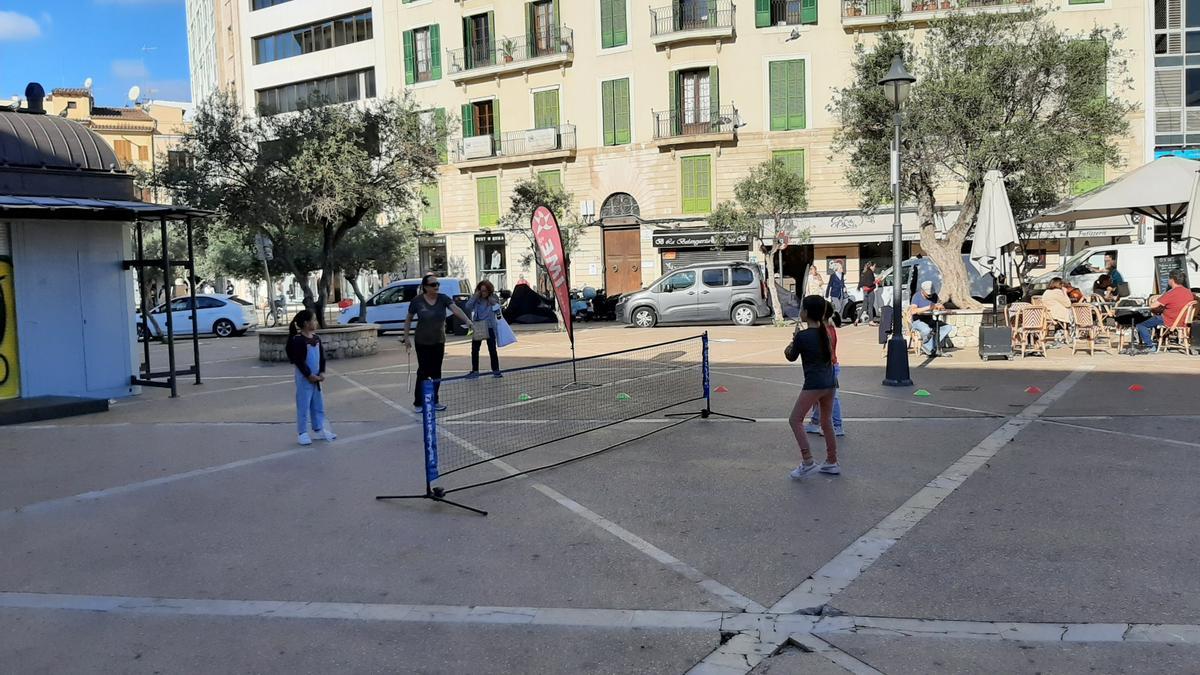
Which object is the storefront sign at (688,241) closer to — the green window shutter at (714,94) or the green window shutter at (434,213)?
the green window shutter at (714,94)

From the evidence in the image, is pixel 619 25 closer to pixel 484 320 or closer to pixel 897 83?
pixel 484 320

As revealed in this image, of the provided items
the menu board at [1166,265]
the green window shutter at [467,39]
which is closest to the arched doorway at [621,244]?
the green window shutter at [467,39]

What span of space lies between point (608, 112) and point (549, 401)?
83.6ft

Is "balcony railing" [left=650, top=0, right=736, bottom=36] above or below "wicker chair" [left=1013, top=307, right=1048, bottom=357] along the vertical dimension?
above

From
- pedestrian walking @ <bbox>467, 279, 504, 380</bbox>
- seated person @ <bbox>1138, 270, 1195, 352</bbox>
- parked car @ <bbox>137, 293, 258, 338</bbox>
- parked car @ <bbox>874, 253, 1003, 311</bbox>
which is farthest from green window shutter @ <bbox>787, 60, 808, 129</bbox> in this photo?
pedestrian walking @ <bbox>467, 279, 504, 380</bbox>

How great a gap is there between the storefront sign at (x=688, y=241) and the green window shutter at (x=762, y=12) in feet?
26.1

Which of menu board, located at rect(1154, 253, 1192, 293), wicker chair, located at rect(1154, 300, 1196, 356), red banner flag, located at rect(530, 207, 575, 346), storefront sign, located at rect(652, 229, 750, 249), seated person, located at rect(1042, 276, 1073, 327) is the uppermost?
storefront sign, located at rect(652, 229, 750, 249)

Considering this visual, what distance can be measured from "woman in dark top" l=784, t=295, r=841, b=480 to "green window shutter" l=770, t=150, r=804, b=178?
26000mm

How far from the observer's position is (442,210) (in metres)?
38.7

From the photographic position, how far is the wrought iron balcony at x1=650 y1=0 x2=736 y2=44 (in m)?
32.5

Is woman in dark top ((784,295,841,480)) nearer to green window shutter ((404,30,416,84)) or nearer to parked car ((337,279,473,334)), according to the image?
parked car ((337,279,473,334))

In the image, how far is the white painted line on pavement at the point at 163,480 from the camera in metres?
6.75

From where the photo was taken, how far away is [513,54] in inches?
1427

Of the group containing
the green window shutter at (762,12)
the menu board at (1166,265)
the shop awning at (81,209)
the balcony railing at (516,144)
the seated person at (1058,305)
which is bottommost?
the seated person at (1058,305)
